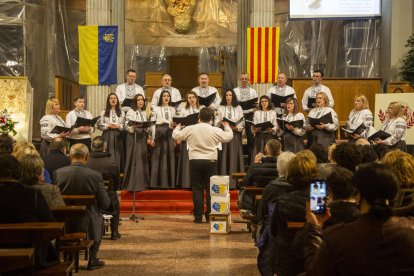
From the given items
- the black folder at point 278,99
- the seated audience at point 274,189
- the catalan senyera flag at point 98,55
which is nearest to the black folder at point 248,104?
the black folder at point 278,99

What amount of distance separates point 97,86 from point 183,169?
3.60 meters

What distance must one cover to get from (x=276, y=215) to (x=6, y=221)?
1.81 metres

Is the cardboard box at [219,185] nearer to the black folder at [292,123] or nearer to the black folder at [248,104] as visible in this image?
the black folder at [292,123]

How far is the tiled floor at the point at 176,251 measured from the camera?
7.91 meters

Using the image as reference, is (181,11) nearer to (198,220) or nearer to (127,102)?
(127,102)

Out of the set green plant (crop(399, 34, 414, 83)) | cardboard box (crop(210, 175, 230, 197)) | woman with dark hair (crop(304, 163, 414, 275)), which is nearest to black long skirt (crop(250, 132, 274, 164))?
cardboard box (crop(210, 175, 230, 197))

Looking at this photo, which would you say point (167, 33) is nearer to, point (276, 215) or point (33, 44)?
point (33, 44)

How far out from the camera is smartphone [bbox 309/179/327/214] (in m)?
3.71

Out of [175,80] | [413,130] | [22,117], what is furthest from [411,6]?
[22,117]

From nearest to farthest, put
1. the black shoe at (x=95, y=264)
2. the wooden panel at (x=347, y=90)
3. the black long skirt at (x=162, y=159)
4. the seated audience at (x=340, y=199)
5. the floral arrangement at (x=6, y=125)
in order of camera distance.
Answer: the seated audience at (x=340, y=199)
the black shoe at (x=95, y=264)
the floral arrangement at (x=6, y=125)
the black long skirt at (x=162, y=159)
the wooden panel at (x=347, y=90)

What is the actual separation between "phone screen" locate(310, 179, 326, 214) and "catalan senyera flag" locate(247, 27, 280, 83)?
11206 millimetres

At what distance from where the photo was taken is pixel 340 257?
338cm

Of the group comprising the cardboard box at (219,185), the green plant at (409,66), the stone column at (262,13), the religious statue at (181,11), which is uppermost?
the religious statue at (181,11)

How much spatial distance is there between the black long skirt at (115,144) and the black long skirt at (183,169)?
1006mm
